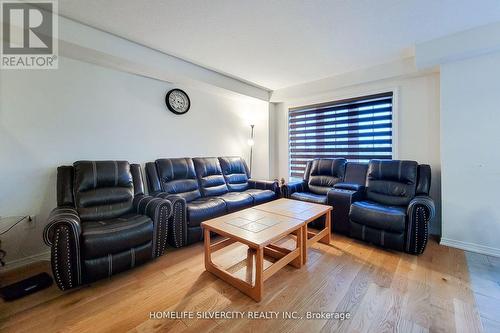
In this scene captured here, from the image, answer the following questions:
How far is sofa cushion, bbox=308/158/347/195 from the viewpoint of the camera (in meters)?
3.48

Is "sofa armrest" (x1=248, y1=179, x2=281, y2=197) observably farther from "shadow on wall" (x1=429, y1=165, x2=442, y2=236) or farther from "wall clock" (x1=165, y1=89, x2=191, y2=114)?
"shadow on wall" (x1=429, y1=165, x2=442, y2=236)

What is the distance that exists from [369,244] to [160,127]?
10.9ft

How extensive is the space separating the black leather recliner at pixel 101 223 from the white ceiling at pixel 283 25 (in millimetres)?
1558

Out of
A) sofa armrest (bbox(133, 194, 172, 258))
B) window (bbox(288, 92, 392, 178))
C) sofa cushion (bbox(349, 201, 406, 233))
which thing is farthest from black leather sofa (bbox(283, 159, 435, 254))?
sofa armrest (bbox(133, 194, 172, 258))

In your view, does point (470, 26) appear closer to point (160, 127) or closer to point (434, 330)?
point (434, 330)

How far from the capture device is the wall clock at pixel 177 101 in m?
3.36

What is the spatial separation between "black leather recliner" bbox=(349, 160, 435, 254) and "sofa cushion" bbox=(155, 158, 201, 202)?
2.21m

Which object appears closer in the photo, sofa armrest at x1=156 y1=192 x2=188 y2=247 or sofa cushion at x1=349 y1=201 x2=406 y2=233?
sofa cushion at x1=349 y1=201 x2=406 y2=233

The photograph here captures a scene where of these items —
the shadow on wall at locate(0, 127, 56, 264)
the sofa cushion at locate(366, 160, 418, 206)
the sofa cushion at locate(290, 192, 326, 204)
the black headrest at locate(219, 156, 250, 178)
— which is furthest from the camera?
the black headrest at locate(219, 156, 250, 178)

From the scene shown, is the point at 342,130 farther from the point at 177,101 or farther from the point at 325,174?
the point at 177,101

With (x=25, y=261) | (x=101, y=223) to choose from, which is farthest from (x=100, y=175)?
(x=25, y=261)

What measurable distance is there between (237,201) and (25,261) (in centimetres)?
237

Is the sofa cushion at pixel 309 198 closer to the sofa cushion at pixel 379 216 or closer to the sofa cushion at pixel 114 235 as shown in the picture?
the sofa cushion at pixel 379 216

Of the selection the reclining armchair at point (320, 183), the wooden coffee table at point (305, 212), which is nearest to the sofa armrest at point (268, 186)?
the reclining armchair at point (320, 183)
